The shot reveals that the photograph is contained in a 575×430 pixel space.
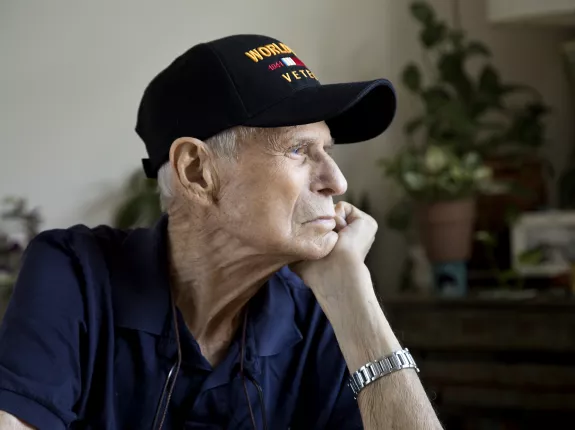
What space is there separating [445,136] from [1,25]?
1.64 meters

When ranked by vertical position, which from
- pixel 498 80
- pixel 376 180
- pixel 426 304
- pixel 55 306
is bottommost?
pixel 426 304

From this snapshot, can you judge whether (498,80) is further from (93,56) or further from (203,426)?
(203,426)

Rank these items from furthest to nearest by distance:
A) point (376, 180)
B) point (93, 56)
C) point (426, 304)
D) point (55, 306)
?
point (376, 180) < point (93, 56) < point (426, 304) < point (55, 306)

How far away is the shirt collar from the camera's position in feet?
4.08

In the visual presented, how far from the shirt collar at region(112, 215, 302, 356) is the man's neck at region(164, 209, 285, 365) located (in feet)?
0.09

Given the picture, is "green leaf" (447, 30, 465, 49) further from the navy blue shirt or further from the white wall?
the navy blue shirt

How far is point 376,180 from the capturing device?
Answer: 3314mm

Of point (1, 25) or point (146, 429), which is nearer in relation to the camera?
point (146, 429)

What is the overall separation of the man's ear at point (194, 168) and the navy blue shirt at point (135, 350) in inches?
5.0

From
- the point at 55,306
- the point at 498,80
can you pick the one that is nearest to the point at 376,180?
the point at 498,80

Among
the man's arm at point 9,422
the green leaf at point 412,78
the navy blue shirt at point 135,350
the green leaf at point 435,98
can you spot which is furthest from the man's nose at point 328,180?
the green leaf at point 412,78

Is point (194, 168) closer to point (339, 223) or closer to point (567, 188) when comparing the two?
point (339, 223)

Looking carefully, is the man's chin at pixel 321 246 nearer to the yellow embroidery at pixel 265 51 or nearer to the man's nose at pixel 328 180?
the man's nose at pixel 328 180

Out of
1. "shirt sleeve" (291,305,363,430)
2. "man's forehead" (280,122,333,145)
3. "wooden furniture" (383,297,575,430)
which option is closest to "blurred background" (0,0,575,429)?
"wooden furniture" (383,297,575,430)
